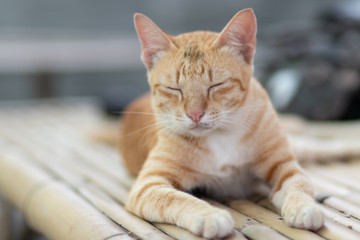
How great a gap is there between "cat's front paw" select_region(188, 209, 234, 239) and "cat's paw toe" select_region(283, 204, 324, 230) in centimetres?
18

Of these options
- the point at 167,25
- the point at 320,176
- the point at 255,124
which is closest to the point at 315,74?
the point at 320,176

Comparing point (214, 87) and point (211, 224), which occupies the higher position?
point (214, 87)

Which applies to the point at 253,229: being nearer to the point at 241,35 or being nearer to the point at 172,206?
the point at 172,206

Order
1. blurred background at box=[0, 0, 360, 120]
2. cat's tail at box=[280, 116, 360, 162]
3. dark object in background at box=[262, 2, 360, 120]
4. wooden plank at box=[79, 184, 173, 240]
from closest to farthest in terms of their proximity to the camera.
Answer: wooden plank at box=[79, 184, 173, 240] < cat's tail at box=[280, 116, 360, 162] < dark object in background at box=[262, 2, 360, 120] < blurred background at box=[0, 0, 360, 120]

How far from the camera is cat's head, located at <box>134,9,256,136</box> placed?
4.27 feet

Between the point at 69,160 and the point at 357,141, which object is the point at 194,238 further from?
the point at 357,141

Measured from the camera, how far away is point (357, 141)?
2182mm

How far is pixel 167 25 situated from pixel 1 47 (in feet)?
5.16

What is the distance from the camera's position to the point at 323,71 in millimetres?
2734

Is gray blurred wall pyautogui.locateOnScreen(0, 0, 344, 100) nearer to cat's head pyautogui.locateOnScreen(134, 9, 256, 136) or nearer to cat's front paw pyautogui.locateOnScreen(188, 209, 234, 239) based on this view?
cat's head pyautogui.locateOnScreen(134, 9, 256, 136)

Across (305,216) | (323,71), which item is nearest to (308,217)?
(305,216)

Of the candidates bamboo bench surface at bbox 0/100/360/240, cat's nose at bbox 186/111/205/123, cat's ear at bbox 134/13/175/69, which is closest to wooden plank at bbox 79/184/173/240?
bamboo bench surface at bbox 0/100/360/240

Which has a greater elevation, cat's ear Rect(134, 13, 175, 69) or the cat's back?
cat's ear Rect(134, 13, 175, 69)

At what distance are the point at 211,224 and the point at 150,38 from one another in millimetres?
636
